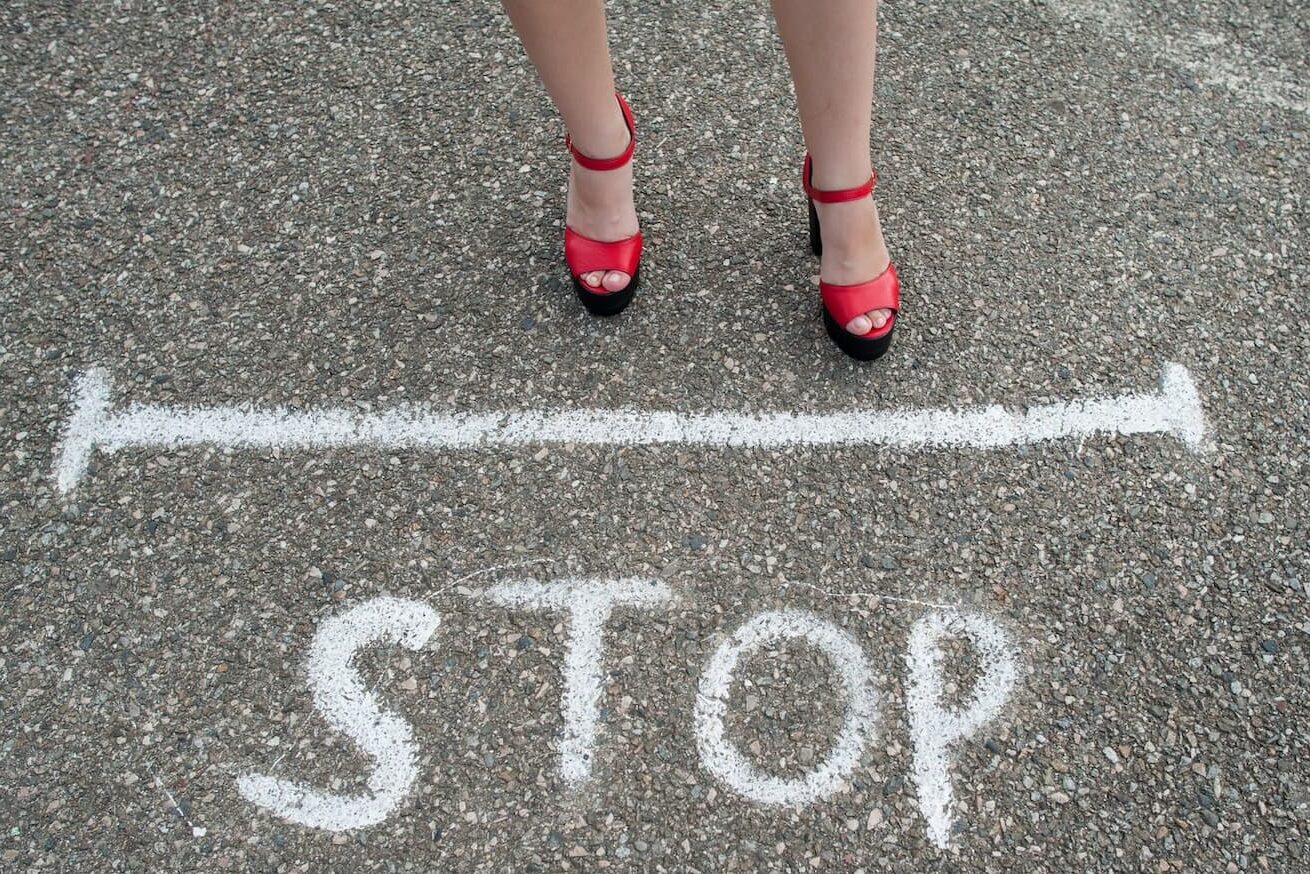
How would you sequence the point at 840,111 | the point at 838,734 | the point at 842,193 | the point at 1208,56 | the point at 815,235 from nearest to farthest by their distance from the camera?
the point at 838,734, the point at 840,111, the point at 842,193, the point at 815,235, the point at 1208,56

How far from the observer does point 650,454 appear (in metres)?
2.19

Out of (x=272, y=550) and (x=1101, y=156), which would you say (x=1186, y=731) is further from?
(x=272, y=550)

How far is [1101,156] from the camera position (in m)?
2.66

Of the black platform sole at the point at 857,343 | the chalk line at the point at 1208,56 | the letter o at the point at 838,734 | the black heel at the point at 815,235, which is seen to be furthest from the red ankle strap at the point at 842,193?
the chalk line at the point at 1208,56

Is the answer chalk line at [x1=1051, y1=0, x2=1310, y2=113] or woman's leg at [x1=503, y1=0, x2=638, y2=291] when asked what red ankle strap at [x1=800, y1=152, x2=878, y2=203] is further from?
chalk line at [x1=1051, y1=0, x2=1310, y2=113]

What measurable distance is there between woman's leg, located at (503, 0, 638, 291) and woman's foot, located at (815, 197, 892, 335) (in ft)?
1.51

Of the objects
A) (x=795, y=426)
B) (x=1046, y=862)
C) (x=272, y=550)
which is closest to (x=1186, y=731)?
(x=1046, y=862)

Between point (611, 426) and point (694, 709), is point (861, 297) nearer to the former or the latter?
point (611, 426)

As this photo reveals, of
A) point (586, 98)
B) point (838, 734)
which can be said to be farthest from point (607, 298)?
point (838, 734)

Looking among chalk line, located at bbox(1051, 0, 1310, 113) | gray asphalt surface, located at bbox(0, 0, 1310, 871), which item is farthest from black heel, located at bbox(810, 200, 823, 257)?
chalk line, located at bbox(1051, 0, 1310, 113)

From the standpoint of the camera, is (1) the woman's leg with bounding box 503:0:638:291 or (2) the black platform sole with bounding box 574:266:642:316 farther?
(2) the black platform sole with bounding box 574:266:642:316

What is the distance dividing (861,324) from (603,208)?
0.65 m

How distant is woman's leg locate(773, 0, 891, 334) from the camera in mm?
1854

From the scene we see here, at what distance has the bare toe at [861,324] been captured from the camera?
2.23 metres
